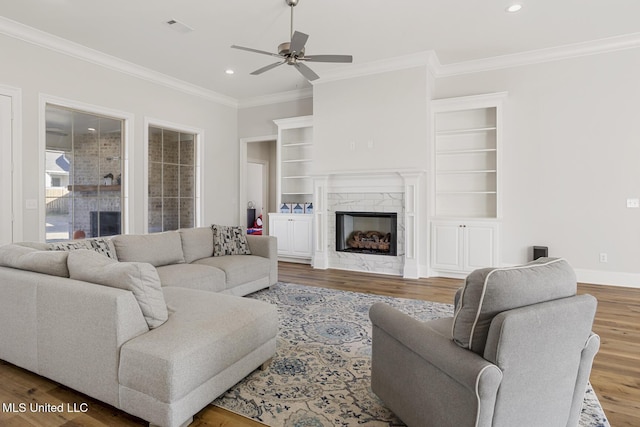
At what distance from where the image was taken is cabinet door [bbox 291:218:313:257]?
6.28 metres

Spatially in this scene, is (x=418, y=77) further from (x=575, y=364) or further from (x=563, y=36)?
(x=575, y=364)

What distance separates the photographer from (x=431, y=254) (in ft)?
17.3

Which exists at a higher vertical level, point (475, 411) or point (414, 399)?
point (475, 411)

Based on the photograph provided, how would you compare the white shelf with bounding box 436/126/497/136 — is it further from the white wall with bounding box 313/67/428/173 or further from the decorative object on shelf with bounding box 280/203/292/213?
the decorative object on shelf with bounding box 280/203/292/213

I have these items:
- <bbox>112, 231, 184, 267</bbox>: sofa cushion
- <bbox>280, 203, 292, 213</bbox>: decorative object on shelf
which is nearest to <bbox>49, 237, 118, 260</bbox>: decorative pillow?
<bbox>112, 231, 184, 267</bbox>: sofa cushion

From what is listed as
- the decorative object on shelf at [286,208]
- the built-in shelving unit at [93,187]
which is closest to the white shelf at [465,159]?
the decorative object on shelf at [286,208]

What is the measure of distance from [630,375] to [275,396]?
234 cm

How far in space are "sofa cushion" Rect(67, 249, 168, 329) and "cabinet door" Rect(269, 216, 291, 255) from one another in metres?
4.40

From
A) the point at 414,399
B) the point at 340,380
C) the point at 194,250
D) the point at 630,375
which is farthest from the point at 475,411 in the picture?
the point at 194,250

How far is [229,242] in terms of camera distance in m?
4.50

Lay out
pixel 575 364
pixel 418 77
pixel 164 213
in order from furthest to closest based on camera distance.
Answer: pixel 164 213, pixel 418 77, pixel 575 364

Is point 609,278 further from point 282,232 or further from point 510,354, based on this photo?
point 282,232

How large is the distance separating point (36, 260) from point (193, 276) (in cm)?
135

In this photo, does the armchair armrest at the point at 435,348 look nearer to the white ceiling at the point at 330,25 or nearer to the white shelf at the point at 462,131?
the white ceiling at the point at 330,25
